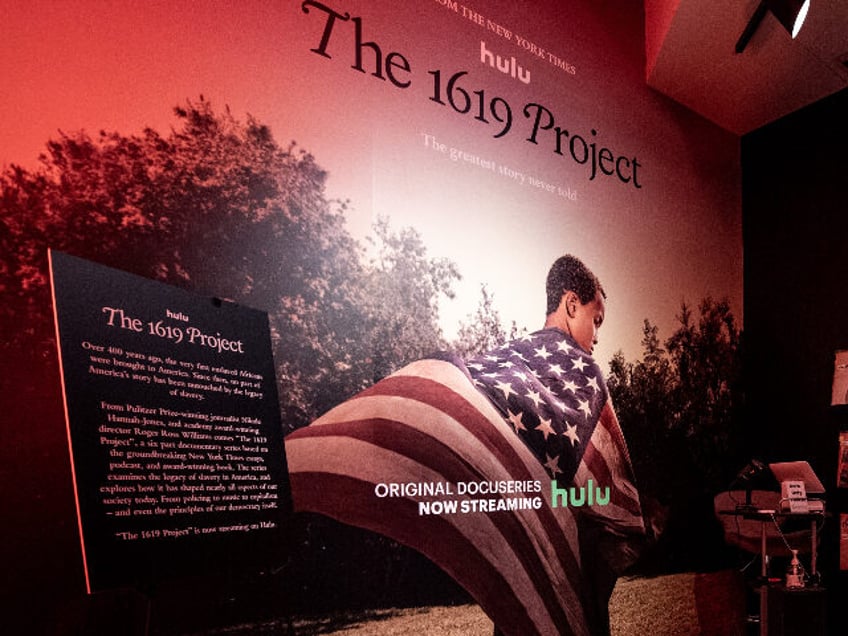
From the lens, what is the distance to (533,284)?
379 cm

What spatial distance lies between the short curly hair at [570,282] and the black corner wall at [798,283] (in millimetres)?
1754

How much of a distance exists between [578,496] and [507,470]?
55cm

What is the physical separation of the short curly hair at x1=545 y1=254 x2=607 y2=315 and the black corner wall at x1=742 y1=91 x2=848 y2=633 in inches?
69.1

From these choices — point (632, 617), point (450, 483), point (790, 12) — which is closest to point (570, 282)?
point (450, 483)

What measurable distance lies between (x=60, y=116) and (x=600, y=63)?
10.6ft

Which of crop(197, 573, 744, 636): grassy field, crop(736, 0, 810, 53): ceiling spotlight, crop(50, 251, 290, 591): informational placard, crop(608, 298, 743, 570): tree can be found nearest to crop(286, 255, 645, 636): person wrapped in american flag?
crop(197, 573, 744, 636): grassy field

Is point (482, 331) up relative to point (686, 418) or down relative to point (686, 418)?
up

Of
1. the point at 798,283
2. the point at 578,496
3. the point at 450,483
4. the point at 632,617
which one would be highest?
the point at 798,283

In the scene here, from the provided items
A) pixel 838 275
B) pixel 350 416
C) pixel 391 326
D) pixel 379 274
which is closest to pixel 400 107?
pixel 379 274

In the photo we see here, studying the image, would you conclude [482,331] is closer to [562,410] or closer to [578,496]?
[562,410]

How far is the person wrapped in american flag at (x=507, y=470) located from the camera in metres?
2.91

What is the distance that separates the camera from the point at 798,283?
5.05 m

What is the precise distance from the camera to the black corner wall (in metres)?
4.82

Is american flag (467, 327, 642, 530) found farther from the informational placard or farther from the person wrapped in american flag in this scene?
the informational placard
